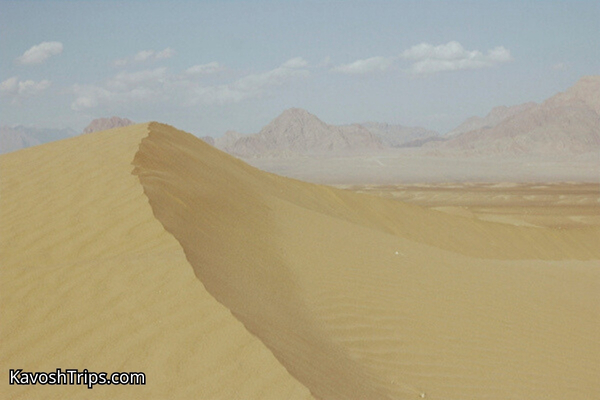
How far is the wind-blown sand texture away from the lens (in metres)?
4.24

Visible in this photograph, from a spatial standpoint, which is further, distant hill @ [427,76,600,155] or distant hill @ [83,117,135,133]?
distant hill @ [83,117,135,133]

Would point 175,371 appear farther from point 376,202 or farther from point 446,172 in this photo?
point 446,172

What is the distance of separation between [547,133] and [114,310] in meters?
133

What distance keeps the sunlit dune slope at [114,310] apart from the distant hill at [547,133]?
114968 millimetres

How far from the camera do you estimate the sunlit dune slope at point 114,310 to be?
3.97 m

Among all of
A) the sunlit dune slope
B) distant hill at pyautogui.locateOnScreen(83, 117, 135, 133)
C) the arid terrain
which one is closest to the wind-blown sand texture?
the sunlit dune slope

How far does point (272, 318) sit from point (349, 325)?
103 cm

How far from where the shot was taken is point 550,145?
394ft

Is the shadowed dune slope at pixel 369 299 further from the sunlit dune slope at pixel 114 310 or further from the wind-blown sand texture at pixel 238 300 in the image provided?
the sunlit dune slope at pixel 114 310

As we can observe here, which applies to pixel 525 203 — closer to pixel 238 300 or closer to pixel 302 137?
pixel 238 300

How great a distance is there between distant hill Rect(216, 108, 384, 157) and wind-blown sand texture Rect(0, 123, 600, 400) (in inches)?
5641

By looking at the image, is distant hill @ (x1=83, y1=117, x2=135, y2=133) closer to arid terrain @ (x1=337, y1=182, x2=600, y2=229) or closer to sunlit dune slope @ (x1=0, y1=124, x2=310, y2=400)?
arid terrain @ (x1=337, y1=182, x2=600, y2=229)

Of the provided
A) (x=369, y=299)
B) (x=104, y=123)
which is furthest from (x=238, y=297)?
Answer: (x=104, y=123)

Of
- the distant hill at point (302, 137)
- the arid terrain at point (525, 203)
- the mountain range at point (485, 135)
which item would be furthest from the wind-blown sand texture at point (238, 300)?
the distant hill at point (302, 137)
